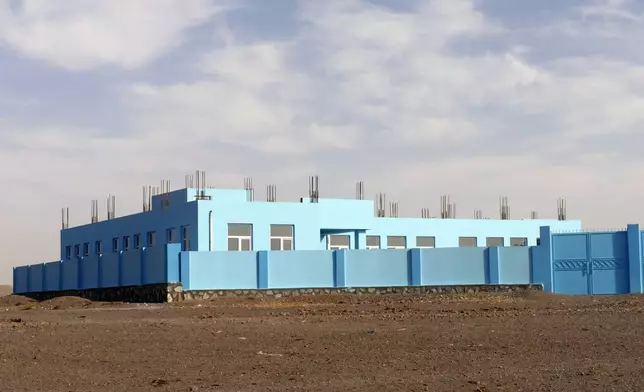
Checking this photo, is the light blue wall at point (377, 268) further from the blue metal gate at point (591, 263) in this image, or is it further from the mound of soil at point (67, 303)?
the mound of soil at point (67, 303)

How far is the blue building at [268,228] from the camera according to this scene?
132 feet

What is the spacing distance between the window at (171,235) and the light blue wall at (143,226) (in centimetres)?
15

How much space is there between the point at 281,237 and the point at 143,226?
782cm

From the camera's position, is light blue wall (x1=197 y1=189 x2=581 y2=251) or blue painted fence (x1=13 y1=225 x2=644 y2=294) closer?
blue painted fence (x1=13 y1=225 x2=644 y2=294)

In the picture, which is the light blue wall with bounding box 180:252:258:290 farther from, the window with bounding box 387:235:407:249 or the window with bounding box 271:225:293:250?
the window with bounding box 387:235:407:249

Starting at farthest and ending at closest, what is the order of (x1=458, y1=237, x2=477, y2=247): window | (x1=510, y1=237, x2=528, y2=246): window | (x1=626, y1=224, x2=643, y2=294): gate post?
(x1=510, y1=237, x2=528, y2=246): window, (x1=458, y1=237, x2=477, y2=247): window, (x1=626, y1=224, x2=643, y2=294): gate post

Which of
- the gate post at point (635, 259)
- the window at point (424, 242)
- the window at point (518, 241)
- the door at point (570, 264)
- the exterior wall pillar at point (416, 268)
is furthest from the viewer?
the window at point (518, 241)

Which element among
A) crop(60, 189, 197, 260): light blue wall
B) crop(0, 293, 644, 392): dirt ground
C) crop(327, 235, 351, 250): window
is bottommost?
crop(0, 293, 644, 392): dirt ground

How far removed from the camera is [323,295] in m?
36.9

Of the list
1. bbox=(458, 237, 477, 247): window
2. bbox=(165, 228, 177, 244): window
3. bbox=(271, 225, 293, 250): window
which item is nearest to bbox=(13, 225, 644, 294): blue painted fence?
bbox=(165, 228, 177, 244): window

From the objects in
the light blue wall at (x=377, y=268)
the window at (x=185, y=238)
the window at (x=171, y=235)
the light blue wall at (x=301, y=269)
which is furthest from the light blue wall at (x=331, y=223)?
the light blue wall at (x=377, y=268)

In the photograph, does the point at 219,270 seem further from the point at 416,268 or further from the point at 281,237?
the point at 416,268

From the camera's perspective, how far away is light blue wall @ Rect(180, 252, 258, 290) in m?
36.1

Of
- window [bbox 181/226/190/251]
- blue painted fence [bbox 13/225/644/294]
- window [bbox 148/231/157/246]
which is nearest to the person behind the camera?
blue painted fence [bbox 13/225/644/294]
